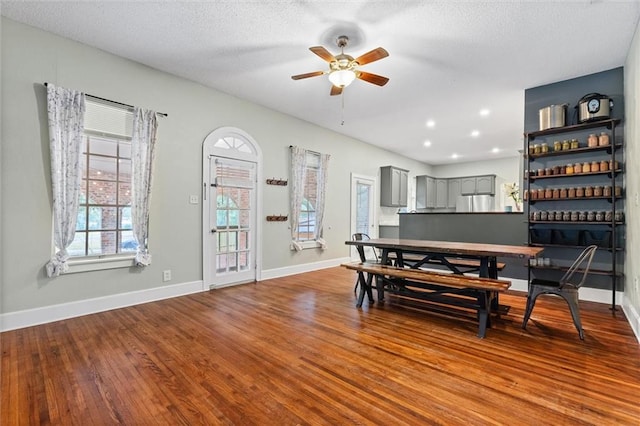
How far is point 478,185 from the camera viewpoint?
30.7 feet

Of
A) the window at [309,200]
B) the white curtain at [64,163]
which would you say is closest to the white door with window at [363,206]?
the window at [309,200]

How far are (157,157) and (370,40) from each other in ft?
9.52

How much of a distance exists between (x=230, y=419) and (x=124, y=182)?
3087 millimetres

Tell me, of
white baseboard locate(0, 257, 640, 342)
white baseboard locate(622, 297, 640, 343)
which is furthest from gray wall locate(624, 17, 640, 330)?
white baseboard locate(0, 257, 640, 342)

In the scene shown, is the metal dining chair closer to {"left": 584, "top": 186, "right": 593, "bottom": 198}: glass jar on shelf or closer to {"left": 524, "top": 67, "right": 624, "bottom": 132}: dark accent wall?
{"left": 584, "top": 186, "right": 593, "bottom": 198}: glass jar on shelf

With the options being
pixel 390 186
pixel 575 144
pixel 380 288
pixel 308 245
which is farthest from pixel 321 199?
pixel 575 144

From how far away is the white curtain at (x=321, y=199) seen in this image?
6004mm

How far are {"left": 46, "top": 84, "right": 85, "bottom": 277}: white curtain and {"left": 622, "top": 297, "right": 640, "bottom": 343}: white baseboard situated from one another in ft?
17.9

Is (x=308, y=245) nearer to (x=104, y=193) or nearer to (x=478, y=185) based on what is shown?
(x=104, y=193)

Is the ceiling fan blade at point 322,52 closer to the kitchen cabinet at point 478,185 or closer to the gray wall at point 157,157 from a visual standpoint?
the gray wall at point 157,157

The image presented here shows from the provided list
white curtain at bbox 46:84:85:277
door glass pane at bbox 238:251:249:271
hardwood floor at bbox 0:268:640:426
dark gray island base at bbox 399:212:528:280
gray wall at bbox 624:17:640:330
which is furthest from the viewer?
door glass pane at bbox 238:251:249:271

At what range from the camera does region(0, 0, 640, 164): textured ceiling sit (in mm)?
2660

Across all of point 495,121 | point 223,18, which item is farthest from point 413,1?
point 495,121

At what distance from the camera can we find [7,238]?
2807 millimetres
